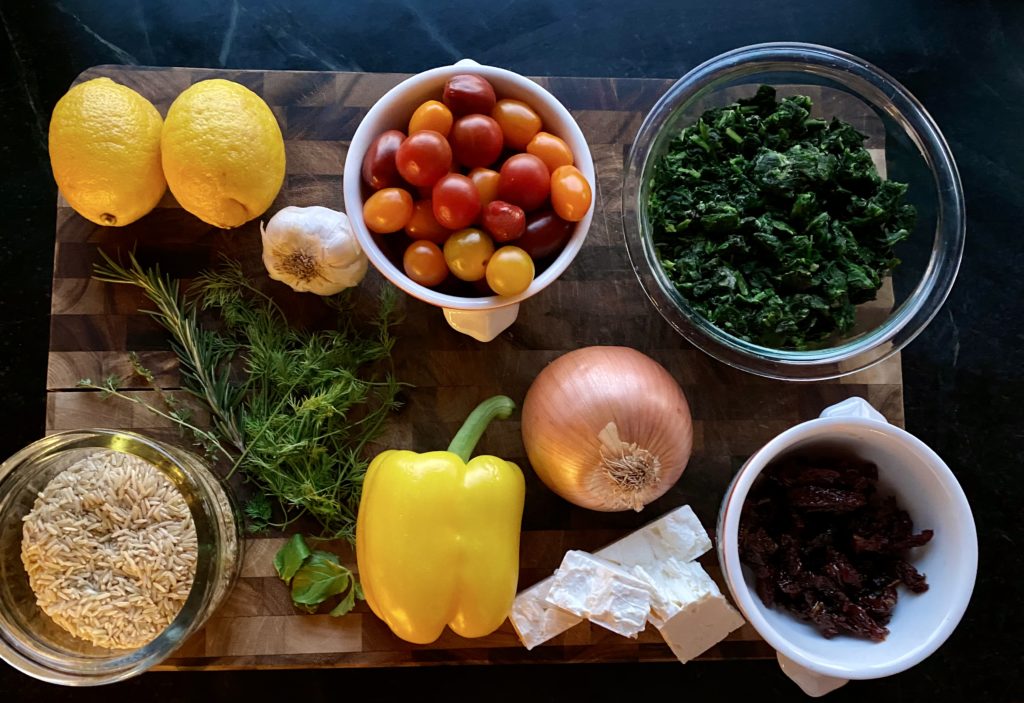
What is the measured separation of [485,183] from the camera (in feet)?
3.44

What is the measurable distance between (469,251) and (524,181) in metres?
0.12

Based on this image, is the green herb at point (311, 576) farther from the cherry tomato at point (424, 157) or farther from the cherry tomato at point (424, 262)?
the cherry tomato at point (424, 157)

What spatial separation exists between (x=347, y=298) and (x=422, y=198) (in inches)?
10.8

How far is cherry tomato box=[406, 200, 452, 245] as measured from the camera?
1.06 meters

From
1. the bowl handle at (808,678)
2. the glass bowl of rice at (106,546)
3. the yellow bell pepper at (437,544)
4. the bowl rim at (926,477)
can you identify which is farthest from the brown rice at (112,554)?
the bowl handle at (808,678)

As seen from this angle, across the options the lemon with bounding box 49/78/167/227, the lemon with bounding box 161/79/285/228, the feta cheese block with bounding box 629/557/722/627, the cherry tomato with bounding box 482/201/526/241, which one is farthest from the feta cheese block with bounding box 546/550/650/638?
the lemon with bounding box 49/78/167/227

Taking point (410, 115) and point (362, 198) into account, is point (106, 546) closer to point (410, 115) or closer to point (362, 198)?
point (362, 198)

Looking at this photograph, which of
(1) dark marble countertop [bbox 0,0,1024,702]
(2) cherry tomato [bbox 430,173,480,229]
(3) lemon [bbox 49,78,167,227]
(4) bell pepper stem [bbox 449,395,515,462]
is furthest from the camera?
(1) dark marble countertop [bbox 0,0,1024,702]

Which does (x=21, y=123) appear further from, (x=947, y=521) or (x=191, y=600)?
(x=947, y=521)

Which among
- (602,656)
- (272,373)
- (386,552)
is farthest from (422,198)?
(602,656)

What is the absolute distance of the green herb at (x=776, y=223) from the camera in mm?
1133

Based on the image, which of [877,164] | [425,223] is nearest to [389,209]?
[425,223]

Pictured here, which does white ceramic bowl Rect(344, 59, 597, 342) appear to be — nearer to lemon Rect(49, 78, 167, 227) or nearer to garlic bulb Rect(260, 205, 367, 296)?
garlic bulb Rect(260, 205, 367, 296)

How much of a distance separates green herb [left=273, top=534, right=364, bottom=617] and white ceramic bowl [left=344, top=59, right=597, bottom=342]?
45 cm
